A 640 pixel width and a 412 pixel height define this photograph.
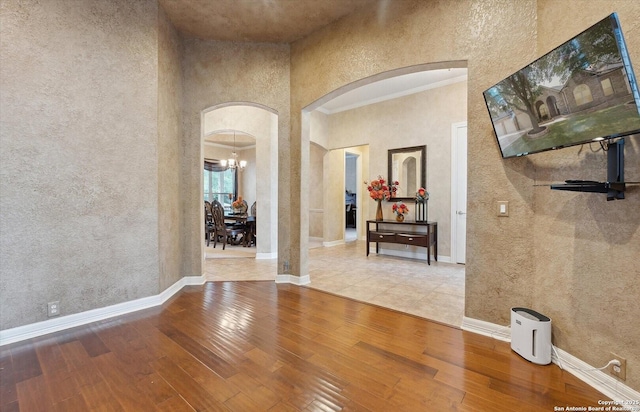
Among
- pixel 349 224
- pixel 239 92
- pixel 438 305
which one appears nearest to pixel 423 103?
pixel 239 92

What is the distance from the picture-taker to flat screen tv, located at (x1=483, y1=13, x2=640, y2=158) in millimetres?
1387

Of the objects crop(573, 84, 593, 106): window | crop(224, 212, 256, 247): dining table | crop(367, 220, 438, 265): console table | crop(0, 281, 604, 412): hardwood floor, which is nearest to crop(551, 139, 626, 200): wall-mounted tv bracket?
crop(573, 84, 593, 106): window

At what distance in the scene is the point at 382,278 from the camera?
4371mm

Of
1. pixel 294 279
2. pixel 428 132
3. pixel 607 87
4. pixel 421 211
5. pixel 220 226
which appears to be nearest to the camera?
pixel 607 87

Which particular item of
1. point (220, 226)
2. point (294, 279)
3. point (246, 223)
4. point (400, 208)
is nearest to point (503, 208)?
point (294, 279)

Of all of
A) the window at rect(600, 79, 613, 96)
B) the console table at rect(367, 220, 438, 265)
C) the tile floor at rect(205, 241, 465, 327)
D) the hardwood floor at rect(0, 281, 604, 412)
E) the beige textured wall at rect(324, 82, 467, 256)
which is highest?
the beige textured wall at rect(324, 82, 467, 256)

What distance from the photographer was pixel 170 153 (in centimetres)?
361

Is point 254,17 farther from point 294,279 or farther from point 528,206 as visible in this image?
point 528,206

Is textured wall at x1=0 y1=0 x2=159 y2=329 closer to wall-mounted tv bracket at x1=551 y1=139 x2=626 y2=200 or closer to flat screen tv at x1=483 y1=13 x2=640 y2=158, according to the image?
flat screen tv at x1=483 y1=13 x2=640 y2=158

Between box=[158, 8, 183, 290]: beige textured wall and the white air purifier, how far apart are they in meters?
3.68

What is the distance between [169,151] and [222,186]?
7433 millimetres

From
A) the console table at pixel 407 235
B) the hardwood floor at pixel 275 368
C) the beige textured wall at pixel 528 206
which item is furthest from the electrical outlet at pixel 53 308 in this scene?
the console table at pixel 407 235

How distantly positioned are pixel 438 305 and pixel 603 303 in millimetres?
1608

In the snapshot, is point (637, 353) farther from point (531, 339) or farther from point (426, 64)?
point (426, 64)
